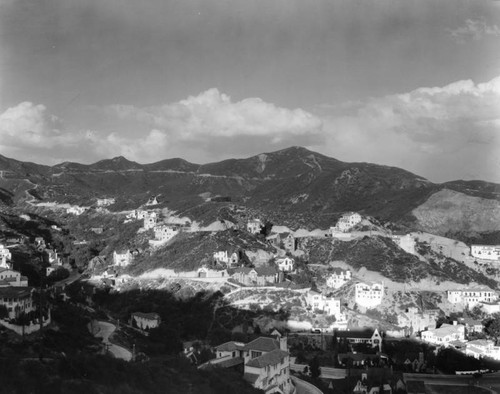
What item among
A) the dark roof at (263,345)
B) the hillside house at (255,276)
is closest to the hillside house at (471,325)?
the hillside house at (255,276)

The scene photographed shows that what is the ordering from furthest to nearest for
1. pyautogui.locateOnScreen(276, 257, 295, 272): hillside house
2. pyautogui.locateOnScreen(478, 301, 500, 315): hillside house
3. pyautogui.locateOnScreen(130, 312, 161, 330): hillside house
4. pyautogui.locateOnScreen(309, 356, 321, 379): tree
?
pyautogui.locateOnScreen(276, 257, 295, 272): hillside house < pyautogui.locateOnScreen(478, 301, 500, 315): hillside house < pyautogui.locateOnScreen(130, 312, 161, 330): hillside house < pyautogui.locateOnScreen(309, 356, 321, 379): tree

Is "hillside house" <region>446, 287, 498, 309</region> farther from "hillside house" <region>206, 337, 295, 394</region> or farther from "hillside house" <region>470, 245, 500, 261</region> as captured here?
"hillside house" <region>206, 337, 295, 394</region>

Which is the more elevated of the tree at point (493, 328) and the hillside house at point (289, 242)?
the hillside house at point (289, 242)

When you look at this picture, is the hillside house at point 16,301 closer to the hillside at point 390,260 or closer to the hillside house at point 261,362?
the hillside house at point 261,362

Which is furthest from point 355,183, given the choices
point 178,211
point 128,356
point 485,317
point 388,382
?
point 128,356

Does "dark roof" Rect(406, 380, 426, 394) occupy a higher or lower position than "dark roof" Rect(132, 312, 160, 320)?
lower

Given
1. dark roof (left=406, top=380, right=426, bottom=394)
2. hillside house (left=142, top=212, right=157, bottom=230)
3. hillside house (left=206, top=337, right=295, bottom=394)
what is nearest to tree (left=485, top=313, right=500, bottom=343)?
dark roof (left=406, top=380, right=426, bottom=394)

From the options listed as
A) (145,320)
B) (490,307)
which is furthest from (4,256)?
(490,307)

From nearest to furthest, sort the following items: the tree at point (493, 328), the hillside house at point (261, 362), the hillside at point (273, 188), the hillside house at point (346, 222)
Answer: the hillside house at point (261, 362) < the tree at point (493, 328) < the hillside house at point (346, 222) < the hillside at point (273, 188)
